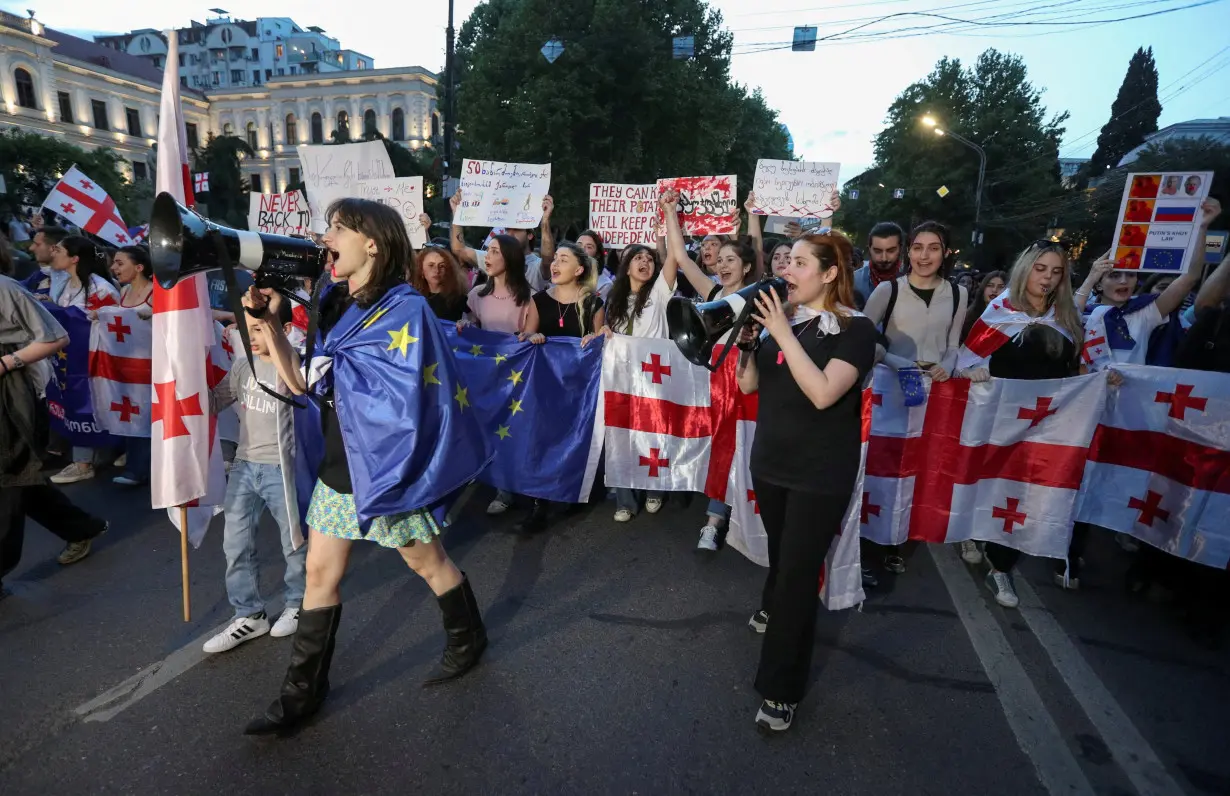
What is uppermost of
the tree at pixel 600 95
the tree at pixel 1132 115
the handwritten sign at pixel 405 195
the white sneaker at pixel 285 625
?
the tree at pixel 1132 115

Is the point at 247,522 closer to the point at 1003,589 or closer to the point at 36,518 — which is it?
the point at 36,518

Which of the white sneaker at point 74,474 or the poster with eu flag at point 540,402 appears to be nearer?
the poster with eu flag at point 540,402

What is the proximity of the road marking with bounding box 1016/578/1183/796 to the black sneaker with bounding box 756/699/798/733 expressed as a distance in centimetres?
116

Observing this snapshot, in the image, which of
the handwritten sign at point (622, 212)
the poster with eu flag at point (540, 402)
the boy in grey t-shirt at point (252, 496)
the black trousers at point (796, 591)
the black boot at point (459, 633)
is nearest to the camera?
the black trousers at point (796, 591)

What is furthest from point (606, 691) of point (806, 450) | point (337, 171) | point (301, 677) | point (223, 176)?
point (223, 176)

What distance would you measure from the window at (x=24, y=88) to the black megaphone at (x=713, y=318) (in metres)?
67.4

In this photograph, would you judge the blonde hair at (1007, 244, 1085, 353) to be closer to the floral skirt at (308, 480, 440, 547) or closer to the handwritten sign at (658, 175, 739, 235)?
the handwritten sign at (658, 175, 739, 235)

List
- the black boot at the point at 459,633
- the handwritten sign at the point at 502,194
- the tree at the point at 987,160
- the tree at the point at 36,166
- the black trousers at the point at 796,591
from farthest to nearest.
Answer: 1. the tree at the point at 987,160
2. the tree at the point at 36,166
3. the handwritten sign at the point at 502,194
4. the black boot at the point at 459,633
5. the black trousers at the point at 796,591

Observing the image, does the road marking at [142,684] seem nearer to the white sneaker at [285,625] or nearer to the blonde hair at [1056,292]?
the white sneaker at [285,625]

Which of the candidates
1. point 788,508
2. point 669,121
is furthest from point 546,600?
point 669,121

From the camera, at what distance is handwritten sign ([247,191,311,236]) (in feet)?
20.2

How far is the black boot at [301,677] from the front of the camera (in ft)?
7.83

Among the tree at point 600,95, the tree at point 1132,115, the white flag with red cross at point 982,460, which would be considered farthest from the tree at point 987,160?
the white flag with red cross at point 982,460

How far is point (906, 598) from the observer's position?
3605 mm
